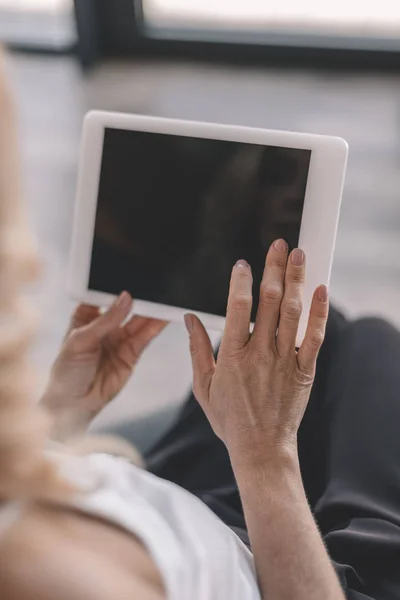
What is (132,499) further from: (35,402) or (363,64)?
(363,64)

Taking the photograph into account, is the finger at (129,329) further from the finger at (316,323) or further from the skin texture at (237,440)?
the finger at (316,323)

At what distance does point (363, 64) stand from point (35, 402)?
1.82 m

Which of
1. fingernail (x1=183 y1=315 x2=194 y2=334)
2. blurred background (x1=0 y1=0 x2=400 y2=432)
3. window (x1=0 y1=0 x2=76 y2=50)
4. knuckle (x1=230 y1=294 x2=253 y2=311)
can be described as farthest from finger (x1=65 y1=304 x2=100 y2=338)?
window (x1=0 y1=0 x2=76 y2=50)

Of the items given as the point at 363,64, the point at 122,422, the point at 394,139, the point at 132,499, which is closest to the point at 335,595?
the point at 132,499

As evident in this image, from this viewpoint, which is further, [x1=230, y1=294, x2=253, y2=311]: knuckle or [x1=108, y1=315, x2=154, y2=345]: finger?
[x1=108, y1=315, x2=154, y2=345]: finger

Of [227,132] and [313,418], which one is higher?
[227,132]

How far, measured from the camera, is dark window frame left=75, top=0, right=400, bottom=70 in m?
1.99

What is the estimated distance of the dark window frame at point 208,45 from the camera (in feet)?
6.54

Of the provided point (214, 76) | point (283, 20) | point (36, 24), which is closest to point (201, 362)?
point (214, 76)

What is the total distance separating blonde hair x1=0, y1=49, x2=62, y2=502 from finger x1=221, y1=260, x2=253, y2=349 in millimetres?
216

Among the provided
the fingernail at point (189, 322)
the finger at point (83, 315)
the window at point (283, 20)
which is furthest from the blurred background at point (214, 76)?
the fingernail at point (189, 322)

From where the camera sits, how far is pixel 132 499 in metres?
0.50

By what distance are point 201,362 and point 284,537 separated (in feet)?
0.68

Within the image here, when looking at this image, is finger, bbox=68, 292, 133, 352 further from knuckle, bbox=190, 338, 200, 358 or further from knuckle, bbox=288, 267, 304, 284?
knuckle, bbox=288, 267, 304, 284
